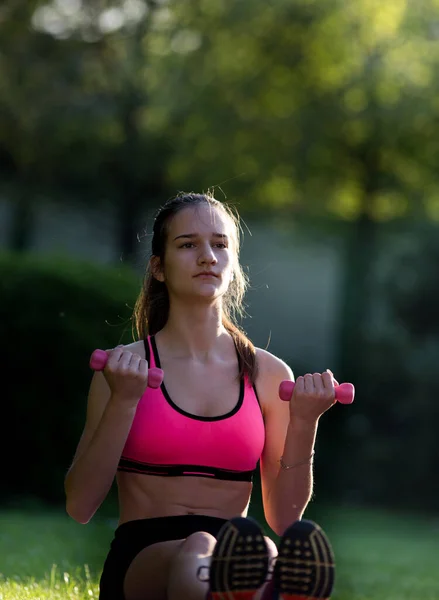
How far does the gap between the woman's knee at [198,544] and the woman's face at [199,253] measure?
76 centimetres

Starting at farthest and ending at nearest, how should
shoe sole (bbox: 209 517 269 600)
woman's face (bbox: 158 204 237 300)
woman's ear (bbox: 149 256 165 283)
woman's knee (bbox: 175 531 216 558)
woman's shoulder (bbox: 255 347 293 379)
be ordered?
woman's ear (bbox: 149 256 165 283) → woman's shoulder (bbox: 255 347 293 379) → woman's face (bbox: 158 204 237 300) → woman's knee (bbox: 175 531 216 558) → shoe sole (bbox: 209 517 269 600)

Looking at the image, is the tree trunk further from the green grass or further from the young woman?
the young woman

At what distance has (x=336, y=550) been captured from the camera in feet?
31.0

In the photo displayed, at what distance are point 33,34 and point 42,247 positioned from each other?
3.89 m

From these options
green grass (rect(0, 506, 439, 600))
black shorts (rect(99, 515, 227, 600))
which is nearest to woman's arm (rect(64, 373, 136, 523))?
black shorts (rect(99, 515, 227, 600))

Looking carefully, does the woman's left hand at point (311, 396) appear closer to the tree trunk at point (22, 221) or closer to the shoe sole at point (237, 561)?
the shoe sole at point (237, 561)

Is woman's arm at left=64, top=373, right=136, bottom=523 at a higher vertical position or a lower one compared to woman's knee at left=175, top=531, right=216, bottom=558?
higher

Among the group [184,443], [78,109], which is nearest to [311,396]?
[184,443]

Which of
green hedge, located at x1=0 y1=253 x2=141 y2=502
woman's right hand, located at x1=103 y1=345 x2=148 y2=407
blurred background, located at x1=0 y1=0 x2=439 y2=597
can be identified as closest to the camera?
woman's right hand, located at x1=103 y1=345 x2=148 y2=407

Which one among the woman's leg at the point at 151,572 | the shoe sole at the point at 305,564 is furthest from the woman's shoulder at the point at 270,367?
the shoe sole at the point at 305,564

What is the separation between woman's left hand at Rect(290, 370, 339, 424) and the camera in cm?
298

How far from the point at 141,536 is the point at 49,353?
5778 mm

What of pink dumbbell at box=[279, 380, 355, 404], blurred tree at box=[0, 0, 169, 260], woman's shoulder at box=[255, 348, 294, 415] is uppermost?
blurred tree at box=[0, 0, 169, 260]

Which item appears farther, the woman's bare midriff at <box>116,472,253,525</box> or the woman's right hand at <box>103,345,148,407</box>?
the woman's bare midriff at <box>116,472,253,525</box>
